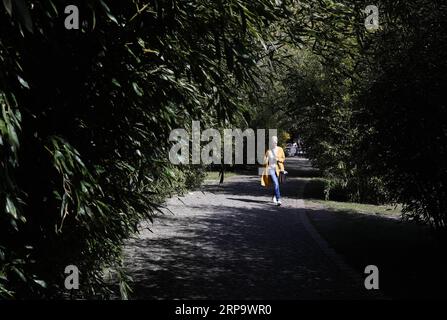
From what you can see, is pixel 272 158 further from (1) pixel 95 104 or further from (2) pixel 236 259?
(1) pixel 95 104

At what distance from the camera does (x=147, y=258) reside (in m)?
7.84

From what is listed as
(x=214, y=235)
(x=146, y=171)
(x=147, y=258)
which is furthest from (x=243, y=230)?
(x=146, y=171)

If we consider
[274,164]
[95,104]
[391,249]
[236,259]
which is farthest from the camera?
[274,164]

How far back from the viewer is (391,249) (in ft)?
25.8

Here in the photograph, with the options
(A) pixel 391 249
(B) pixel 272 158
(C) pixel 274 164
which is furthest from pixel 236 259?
(B) pixel 272 158

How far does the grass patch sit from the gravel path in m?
0.36

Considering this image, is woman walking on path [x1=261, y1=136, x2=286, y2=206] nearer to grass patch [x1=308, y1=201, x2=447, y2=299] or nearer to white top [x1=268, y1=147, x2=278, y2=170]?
white top [x1=268, y1=147, x2=278, y2=170]

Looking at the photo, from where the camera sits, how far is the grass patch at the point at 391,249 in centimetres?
583

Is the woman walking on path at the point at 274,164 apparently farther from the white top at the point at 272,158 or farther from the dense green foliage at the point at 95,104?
the dense green foliage at the point at 95,104

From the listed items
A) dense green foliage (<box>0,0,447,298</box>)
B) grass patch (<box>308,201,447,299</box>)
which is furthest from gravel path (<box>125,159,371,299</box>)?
dense green foliage (<box>0,0,447,298</box>)

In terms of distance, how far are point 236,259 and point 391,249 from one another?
2575 mm
